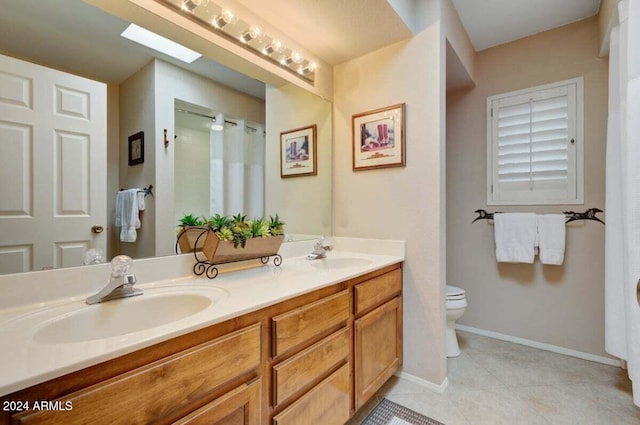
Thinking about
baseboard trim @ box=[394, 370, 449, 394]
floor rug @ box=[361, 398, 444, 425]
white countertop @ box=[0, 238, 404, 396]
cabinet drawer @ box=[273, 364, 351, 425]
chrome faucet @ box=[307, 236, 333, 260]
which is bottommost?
floor rug @ box=[361, 398, 444, 425]

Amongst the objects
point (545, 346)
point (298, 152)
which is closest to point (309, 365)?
point (298, 152)

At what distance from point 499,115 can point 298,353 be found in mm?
2475

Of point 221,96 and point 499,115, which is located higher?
point 499,115

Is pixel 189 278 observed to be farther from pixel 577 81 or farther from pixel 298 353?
pixel 577 81

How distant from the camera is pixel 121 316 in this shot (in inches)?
37.2

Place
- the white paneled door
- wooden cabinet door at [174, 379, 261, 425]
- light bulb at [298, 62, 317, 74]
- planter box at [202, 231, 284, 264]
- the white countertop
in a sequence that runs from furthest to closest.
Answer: light bulb at [298, 62, 317, 74]
planter box at [202, 231, 284, 264]
the white paneled door
wooden cabinet door at [174, 379, 261, 425]
the white countertop

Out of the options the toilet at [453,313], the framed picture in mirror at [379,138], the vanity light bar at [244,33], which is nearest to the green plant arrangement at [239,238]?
the framed picture in mirror at [379,138]

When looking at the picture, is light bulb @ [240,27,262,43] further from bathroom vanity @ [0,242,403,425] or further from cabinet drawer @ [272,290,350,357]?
cabinet drawer @ [272,290,350,357]

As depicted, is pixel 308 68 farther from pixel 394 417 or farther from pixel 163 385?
pixel 394 417

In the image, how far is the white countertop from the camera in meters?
0.55

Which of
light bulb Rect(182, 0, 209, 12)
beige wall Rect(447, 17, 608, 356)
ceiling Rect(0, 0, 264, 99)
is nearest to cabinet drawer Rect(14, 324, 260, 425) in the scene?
ceiling Rect(0, 0, 264, 99)

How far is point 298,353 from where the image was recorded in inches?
42.3

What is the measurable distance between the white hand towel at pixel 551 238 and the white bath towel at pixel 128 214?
8.62ft

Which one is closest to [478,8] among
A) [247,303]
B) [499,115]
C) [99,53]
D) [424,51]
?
[424,51]
